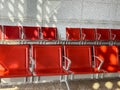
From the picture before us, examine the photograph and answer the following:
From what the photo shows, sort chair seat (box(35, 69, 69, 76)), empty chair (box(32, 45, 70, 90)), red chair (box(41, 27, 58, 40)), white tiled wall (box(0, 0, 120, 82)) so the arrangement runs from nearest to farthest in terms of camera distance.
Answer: chair seat (box(35, 69, 69, 76)), empty chair (box(32, 45, 70, 90)), red chair (box(41, 27, 58, 40)), white tiled wall (box(0, 0, 120, 82))

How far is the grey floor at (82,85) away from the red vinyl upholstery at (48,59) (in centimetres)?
35

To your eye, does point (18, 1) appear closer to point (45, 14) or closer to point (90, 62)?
point (45, 14)

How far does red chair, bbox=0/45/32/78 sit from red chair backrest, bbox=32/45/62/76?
0.16 metres

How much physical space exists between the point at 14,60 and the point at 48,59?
606 millimetres

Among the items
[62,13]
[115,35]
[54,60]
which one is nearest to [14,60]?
[54,60]

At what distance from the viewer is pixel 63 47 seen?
4.52 m

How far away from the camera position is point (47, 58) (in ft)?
14.4

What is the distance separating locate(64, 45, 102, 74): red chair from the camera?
453cm

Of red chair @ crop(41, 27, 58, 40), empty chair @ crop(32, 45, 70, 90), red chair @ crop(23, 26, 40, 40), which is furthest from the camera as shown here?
red chair @ crop(41, 27, 58, 40)

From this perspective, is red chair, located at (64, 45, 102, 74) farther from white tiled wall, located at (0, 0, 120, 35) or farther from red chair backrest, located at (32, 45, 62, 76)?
white tiled wall, located at (0, 0, 120, 35)

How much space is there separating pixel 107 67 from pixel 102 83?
334 mm

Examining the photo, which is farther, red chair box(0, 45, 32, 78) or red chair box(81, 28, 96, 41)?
red chair box(81, 28, 96, 41)

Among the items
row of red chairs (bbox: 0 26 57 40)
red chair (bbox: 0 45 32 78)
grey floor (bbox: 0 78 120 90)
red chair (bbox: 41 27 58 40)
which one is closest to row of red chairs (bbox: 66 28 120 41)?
red chair (bbox: 41 27 58 40)

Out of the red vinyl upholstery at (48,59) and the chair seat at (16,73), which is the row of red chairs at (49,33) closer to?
the red vinyl upholstery at (48,59)
